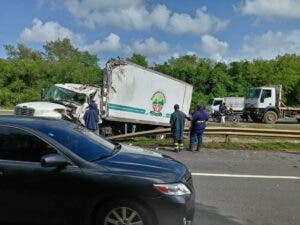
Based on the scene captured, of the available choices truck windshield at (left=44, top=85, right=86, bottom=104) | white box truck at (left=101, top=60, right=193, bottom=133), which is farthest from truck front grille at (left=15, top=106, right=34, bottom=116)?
white box truck at (left=101, top=60, right=193, bottom=133)

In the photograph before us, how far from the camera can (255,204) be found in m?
9.43

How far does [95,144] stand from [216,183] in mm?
5026

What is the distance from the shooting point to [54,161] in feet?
20.1

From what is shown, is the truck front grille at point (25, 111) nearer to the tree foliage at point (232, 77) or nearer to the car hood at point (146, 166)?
the car hood at point (146, 166)

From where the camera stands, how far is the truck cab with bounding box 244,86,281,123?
40.2 meters

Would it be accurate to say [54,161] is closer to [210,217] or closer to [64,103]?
[210,217]

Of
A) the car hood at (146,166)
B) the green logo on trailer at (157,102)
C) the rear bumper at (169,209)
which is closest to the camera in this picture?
the rear bumper at (169,209)

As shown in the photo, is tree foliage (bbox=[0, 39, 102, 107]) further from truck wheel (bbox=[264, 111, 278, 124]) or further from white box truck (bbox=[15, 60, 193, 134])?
white box truck (bbox=[15, 60, 193, 134])

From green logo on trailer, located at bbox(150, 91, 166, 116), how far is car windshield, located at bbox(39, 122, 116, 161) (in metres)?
18.0

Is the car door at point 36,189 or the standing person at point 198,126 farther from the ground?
the standing person at point 198,126

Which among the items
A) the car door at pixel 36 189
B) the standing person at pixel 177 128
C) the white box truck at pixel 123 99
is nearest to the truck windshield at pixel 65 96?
the white box truck at pixel 123 99

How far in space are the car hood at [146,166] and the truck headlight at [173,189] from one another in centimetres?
7

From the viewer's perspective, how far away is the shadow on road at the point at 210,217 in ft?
26.3

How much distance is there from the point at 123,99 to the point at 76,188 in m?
18.0
